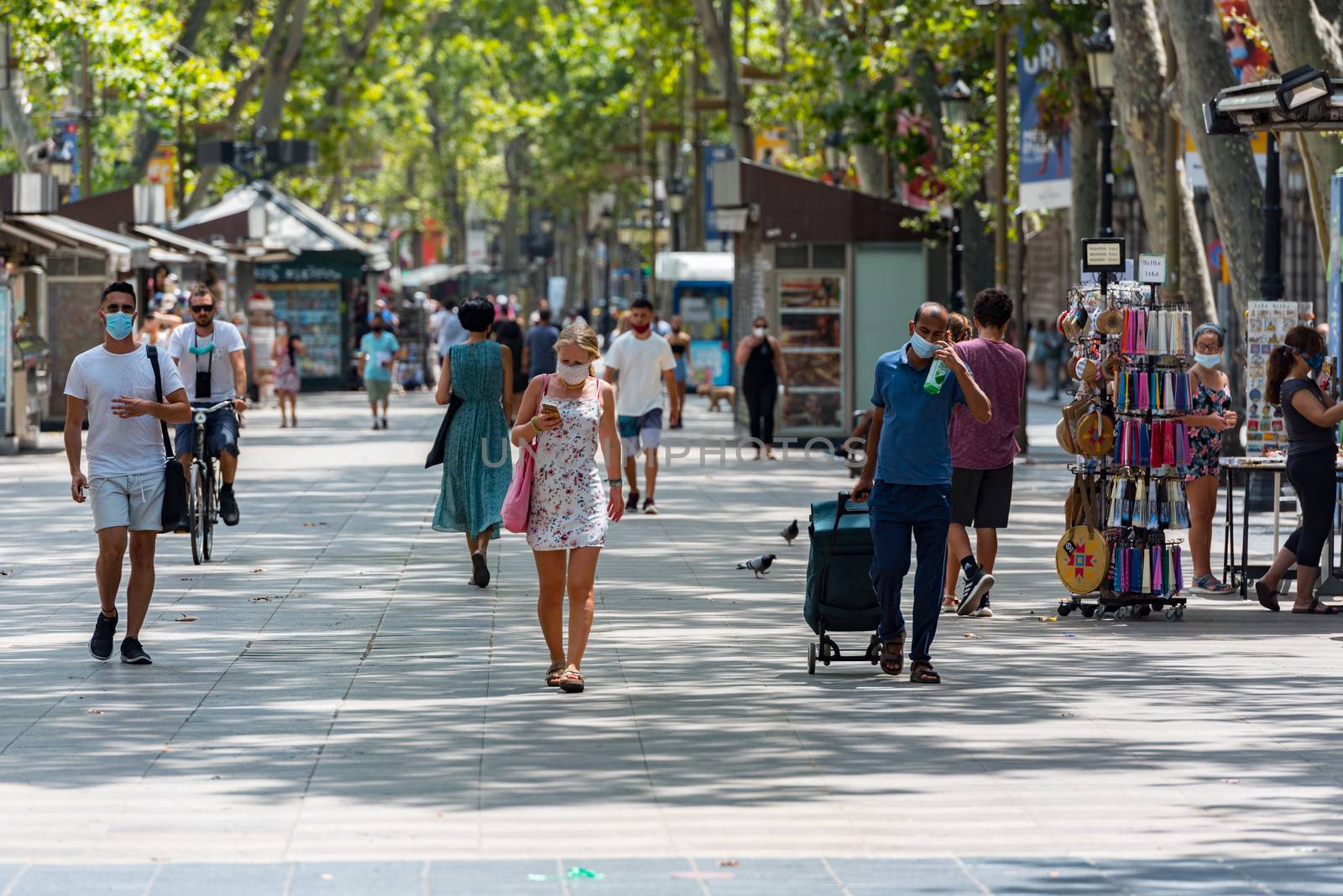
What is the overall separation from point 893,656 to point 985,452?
94.7 inches

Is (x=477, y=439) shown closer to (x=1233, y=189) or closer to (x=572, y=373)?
(x=572, y=373)

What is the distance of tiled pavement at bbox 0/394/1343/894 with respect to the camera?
6.42 m

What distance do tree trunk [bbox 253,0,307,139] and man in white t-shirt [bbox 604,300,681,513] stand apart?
75.3ft

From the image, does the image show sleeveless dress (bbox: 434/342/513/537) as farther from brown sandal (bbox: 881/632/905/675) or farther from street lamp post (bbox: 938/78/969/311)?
street lamp post (bbox: 938/78/969/311)

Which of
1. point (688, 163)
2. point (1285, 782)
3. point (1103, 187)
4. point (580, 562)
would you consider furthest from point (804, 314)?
point (688, 163)

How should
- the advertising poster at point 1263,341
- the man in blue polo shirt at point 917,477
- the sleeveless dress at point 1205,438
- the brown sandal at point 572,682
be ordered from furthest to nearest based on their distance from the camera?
the advertising poster at point 1263,341, the sleeveless dress at point 1205,438, the man in blue polo shirt at point 917,477, the brown sandal at point 572,682

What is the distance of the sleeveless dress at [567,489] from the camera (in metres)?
9.54

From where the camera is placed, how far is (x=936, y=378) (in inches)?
383

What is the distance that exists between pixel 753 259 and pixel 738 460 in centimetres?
377

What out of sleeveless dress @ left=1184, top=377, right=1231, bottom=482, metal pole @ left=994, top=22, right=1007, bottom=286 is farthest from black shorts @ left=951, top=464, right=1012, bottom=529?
metal pole @ left=994, top=22, right=1007, bottom=286

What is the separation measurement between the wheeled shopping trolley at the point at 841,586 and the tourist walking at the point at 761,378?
15.7m

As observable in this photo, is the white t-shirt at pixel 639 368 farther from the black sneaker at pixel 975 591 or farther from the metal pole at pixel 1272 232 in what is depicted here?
the black sneaker at pixel 975 591

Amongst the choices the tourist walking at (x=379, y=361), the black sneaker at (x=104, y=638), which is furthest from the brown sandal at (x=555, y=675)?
the tourist walking at (x=379, y=361)

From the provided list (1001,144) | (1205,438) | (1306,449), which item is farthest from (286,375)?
(1306,449)
